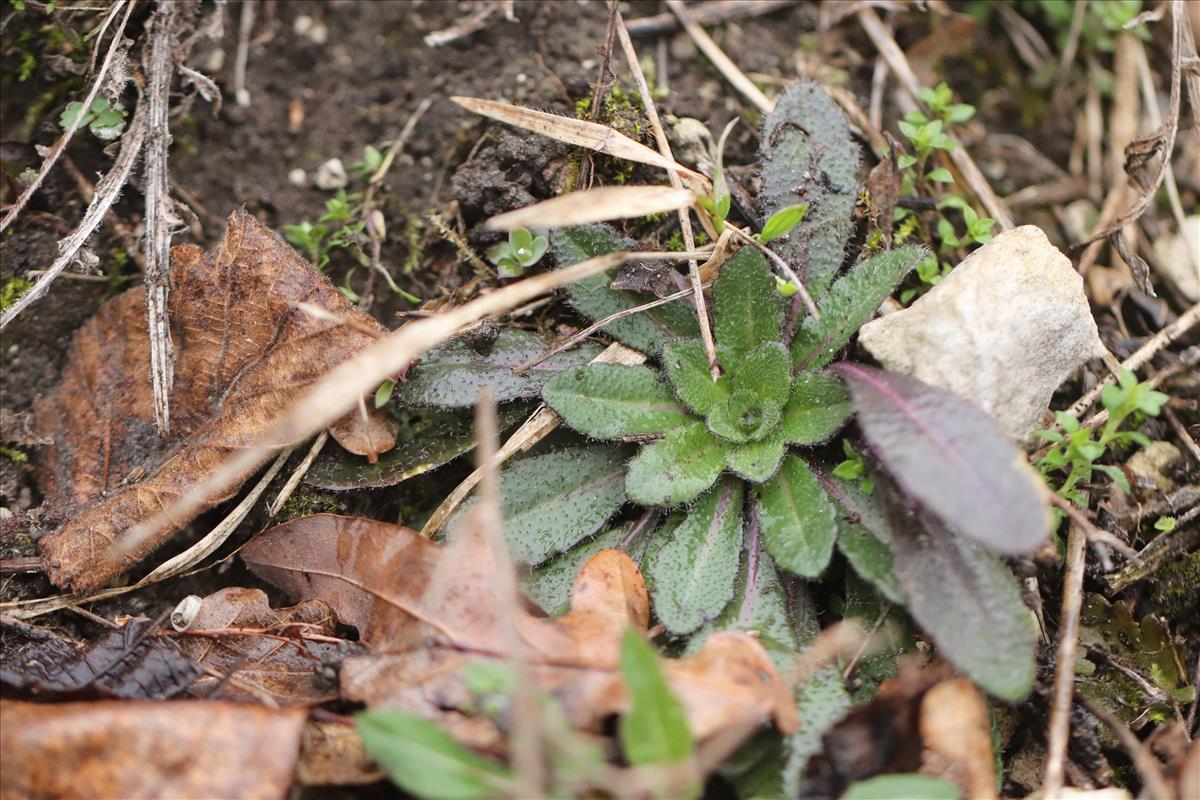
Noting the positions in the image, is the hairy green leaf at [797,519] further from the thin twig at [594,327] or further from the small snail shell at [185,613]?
the small snail shell at [185,613]

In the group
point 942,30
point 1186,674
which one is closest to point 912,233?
point 942,30

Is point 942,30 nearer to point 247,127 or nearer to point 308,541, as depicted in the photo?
point 247,127

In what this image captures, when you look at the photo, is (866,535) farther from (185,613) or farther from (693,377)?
(185,613)

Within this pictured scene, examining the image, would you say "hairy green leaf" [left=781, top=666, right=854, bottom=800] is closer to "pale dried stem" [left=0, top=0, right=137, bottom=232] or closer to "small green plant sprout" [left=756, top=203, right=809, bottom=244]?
"small green plant sprout" [left=756, top=203, right=809, bottom=244]

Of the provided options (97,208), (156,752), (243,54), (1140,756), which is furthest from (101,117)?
(1140,756)

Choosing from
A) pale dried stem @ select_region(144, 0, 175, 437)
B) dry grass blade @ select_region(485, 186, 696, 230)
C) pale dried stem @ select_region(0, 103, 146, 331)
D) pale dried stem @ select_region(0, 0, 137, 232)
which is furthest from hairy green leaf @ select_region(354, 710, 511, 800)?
pale dried stem @ select_region(0, 0, 137, 232)
